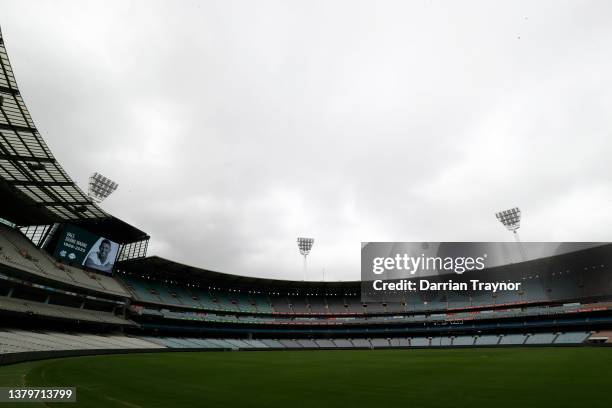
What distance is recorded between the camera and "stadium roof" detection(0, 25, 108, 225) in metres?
26.3

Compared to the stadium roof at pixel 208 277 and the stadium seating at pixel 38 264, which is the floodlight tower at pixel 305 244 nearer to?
the stadium roof at pixel 208 277

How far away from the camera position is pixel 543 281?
72.2 meters

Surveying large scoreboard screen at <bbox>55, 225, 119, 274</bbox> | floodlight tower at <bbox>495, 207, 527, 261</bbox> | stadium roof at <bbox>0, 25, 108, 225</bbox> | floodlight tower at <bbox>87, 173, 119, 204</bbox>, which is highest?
floodlight tower at <bbox>495, 207, 527, 261</bbox>

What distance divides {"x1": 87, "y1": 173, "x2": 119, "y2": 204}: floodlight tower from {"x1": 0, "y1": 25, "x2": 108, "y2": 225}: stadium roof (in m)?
8.48

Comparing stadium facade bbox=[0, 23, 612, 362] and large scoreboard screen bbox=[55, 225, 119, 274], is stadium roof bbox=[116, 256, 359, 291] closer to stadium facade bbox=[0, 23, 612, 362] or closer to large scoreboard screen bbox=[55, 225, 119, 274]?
stadium facade bbox=[0, 23, 612, 362]

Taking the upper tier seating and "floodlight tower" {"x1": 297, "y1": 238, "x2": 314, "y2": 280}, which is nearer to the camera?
the upper tier seating

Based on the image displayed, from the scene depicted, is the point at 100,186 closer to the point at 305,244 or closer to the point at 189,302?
the point at 189,302

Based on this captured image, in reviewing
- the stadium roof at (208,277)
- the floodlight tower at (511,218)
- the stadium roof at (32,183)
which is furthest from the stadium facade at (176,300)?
the floodlight tower at (511,218)

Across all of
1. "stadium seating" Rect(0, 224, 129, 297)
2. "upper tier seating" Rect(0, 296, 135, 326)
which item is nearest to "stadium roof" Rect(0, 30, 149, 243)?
"stadium seating" Rect(0, 224, 129, 297)

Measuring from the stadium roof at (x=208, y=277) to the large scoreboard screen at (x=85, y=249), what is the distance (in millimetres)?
5800

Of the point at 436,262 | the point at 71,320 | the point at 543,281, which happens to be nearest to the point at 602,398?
the point at 71,320

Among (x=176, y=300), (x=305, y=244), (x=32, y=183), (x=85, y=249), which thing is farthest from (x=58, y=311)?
(x=305, y=244)

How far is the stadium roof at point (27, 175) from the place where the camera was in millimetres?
26328

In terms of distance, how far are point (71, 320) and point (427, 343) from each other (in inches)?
2389
